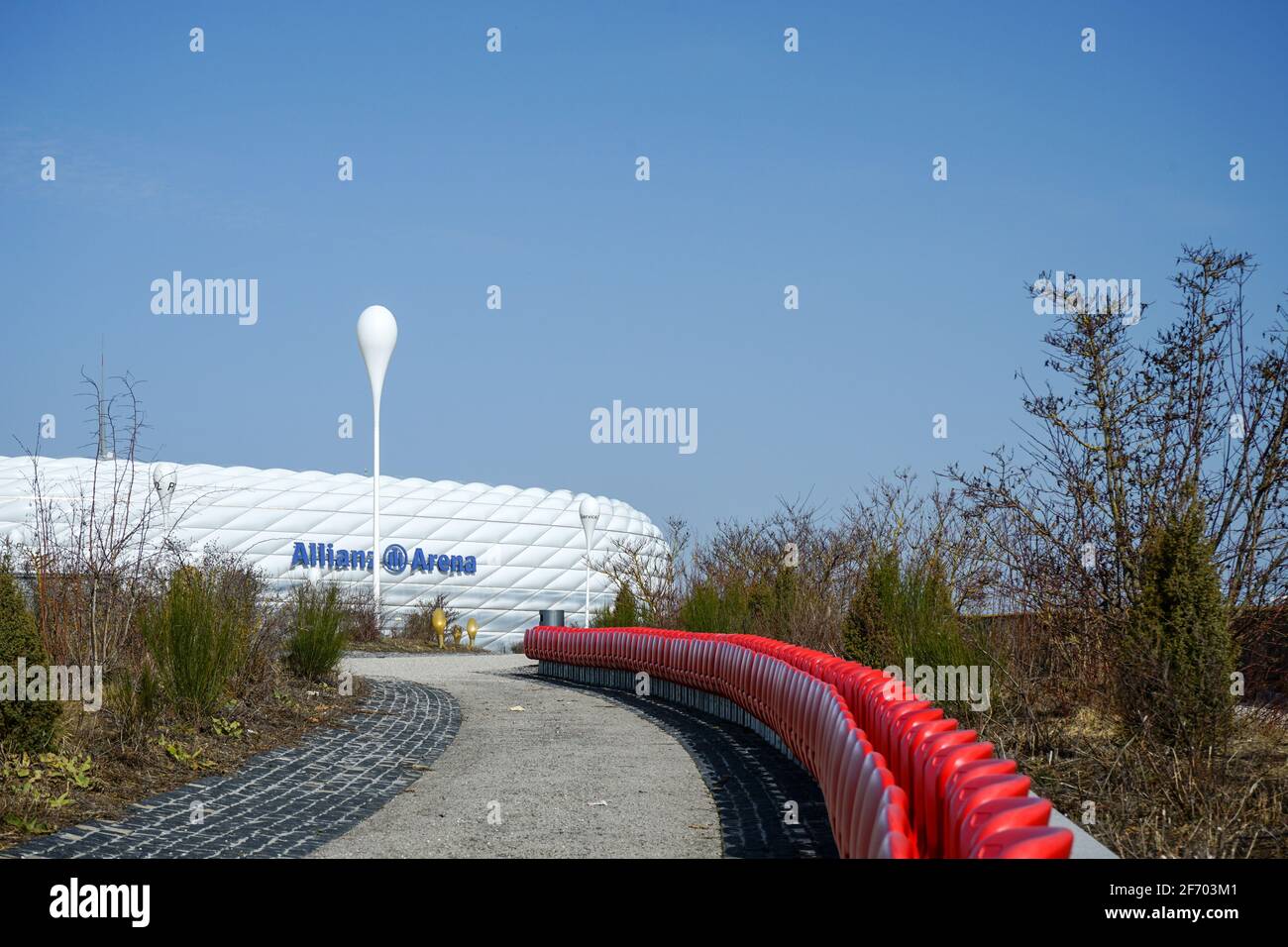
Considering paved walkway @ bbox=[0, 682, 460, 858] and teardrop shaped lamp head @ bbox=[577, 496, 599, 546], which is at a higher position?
teardrop shaped lamp head @ bbox=[577, 496, 599, 546]

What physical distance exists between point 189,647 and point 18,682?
6.36 ft

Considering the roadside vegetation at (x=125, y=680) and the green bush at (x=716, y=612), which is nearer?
the roadside vegetation at (x=125, y=680)

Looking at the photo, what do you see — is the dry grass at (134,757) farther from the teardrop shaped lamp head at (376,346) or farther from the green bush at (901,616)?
the teardrop shaped lamp head at (376,346)

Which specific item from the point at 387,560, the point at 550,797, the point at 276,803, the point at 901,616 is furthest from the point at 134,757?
the point at 387,560

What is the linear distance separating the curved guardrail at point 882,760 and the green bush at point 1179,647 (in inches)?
47.3

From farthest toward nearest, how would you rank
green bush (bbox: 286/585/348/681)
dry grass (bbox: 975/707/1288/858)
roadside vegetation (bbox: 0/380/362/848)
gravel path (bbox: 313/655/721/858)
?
green bush (bbox: 286/585/348/681)
roadside vegetation (bbox: 0/380/362/848)
gravel path (bbox: 313/655/721/858)
dry grass (bbox: 975/707/1288/858)

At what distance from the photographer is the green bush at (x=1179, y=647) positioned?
8.22 meters

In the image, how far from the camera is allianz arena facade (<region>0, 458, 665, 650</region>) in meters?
61.2

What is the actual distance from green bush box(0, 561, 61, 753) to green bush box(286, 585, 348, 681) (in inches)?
221

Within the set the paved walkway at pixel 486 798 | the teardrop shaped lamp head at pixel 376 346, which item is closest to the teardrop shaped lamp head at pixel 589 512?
the teardrop shaped lamp head at pixel 376 346

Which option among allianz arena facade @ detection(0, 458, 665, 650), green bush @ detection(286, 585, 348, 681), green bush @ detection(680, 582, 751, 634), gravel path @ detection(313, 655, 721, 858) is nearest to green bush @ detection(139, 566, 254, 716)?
gravel path @ detection(313, 655, 721, 858)

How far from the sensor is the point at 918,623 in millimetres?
11711

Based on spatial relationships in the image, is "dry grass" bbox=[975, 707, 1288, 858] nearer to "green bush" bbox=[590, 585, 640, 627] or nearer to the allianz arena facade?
"green bush" bbox=[590, 585, 640, 627]
